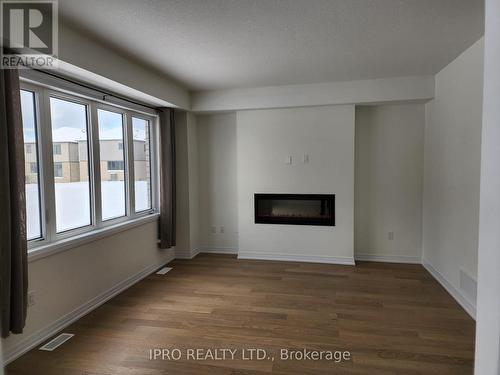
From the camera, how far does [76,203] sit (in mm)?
3070

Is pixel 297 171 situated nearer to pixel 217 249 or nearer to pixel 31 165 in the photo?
pixel 217 249

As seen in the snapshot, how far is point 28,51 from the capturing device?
7.07ft

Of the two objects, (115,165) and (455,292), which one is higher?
(115,165)

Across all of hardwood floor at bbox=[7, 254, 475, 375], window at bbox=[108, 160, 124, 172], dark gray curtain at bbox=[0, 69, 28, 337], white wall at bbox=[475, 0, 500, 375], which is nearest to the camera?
white wall at bbox=[475, 0, 500, 375]

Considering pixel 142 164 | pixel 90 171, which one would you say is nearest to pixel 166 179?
pixel 142 164

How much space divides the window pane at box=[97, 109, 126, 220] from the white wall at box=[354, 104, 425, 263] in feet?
10.8

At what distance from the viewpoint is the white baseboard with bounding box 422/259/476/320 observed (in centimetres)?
288

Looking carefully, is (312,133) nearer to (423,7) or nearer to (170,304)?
(423,7)

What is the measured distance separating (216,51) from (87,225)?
222cm

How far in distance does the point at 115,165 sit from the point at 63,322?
1722mm

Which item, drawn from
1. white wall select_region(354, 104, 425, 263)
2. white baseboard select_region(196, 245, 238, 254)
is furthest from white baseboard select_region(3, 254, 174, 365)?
white wall select_region(354, 104, 425, 263)

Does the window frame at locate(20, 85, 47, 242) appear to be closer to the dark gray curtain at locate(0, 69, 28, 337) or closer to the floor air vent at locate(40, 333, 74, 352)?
the dark gray curtain at locate(0, 69, 28, 337)

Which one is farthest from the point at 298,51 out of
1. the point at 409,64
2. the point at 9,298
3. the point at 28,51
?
the point at 9,298

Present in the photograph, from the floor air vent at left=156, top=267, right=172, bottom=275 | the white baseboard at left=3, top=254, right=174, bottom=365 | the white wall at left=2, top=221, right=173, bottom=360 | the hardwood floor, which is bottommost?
the hardwood floor
